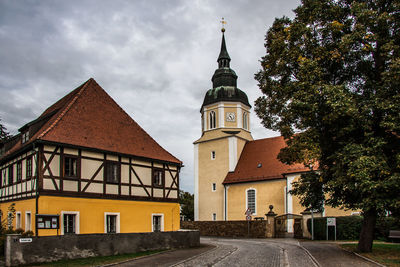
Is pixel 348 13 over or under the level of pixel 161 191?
over

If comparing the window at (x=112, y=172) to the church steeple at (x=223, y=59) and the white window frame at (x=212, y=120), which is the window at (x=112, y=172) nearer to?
the white window frame at (x=212, y=120)

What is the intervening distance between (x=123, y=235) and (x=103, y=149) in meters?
4.51

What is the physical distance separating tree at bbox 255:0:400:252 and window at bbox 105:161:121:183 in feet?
27.3

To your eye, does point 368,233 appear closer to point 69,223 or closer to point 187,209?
point 69,223

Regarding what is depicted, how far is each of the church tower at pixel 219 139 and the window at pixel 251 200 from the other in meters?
3.11

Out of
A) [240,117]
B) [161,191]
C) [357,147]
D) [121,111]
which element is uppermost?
[240,117]

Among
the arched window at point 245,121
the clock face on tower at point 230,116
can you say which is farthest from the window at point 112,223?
the arched window at point 245,121

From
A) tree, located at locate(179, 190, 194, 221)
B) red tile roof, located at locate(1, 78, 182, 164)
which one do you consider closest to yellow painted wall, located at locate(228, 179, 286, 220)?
tree, located at locate(179, 190, 194, 221)

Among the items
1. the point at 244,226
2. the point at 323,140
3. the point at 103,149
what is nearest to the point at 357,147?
the point at 323,140

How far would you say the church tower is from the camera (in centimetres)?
4428

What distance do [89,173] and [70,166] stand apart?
3.55 ft

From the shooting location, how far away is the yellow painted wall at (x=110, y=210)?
17.8m

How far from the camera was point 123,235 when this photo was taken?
1783 centimetres

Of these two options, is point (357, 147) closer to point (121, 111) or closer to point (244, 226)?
point (121, 111)
